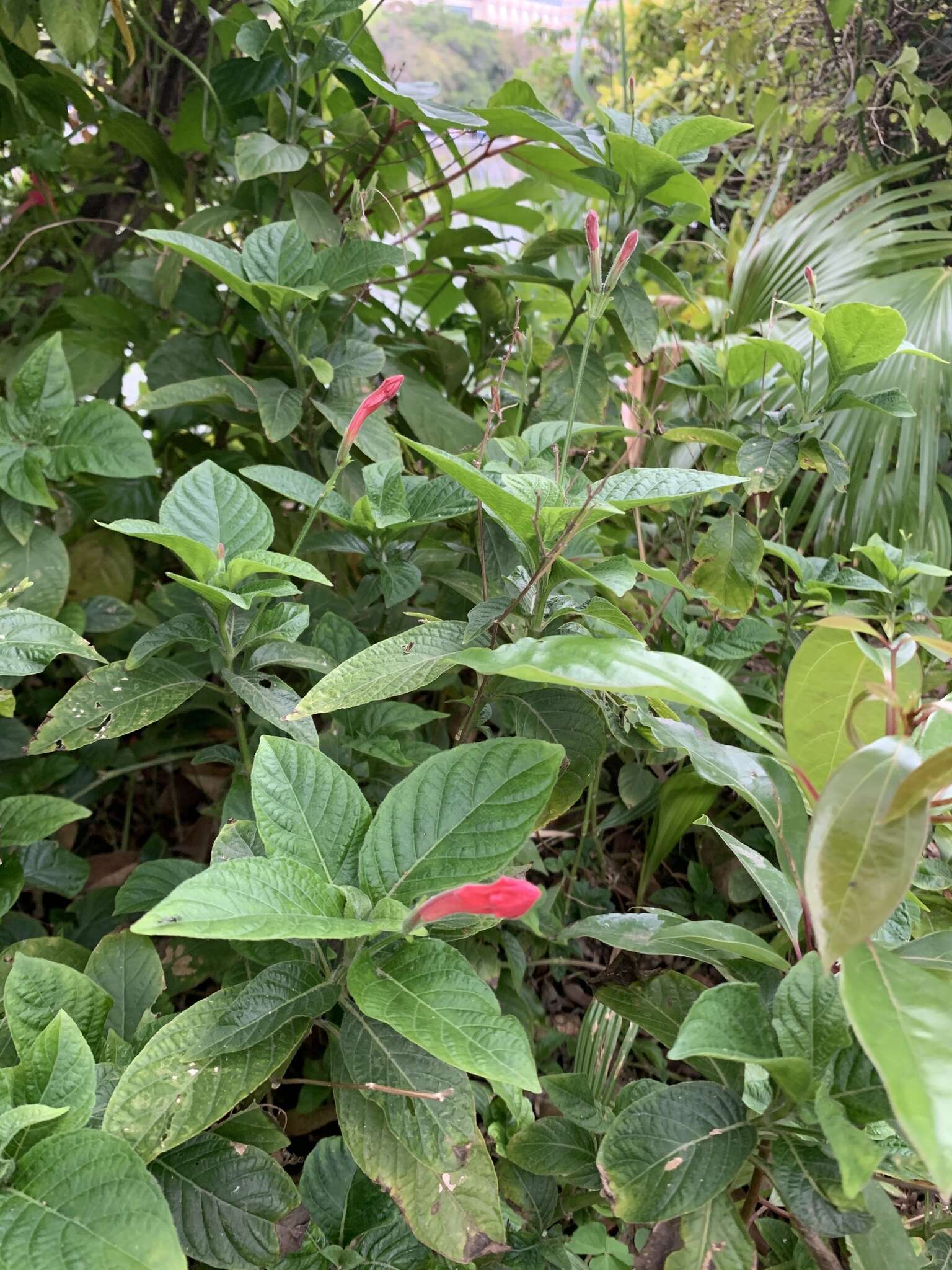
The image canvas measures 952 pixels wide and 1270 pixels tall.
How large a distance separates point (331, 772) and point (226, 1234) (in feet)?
1.01

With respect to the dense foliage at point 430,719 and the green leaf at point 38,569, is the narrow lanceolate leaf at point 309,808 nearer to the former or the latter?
the dense foliage at point 430,719

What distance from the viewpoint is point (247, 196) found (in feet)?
3.80

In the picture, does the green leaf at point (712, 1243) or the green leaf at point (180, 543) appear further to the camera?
the green leaf at point (180, 543)

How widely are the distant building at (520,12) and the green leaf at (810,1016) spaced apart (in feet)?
8.46

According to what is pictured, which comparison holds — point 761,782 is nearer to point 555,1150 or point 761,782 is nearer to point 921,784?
point 921,784

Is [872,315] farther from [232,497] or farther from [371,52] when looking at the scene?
[371,52]

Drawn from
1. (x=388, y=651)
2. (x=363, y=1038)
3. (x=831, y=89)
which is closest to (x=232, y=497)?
(x=388, y=651)

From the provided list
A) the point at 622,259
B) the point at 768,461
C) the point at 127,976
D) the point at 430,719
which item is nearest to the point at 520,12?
the point at 768,461

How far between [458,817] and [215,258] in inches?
27.1

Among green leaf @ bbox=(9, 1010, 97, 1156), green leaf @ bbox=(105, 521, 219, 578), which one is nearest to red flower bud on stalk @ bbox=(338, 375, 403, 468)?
green leaf @ bbox=(105, 521, 219, 578)

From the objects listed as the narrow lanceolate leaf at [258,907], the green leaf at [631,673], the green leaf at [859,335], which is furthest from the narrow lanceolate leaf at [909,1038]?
the green leaf at [859,335]

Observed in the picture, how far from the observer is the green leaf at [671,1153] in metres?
0.50

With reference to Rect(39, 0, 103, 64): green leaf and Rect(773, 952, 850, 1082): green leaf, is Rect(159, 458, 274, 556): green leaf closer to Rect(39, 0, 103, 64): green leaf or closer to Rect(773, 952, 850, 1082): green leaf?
Rect(773, 952, 850, 1082): green leaf

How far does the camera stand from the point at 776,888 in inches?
23.9
